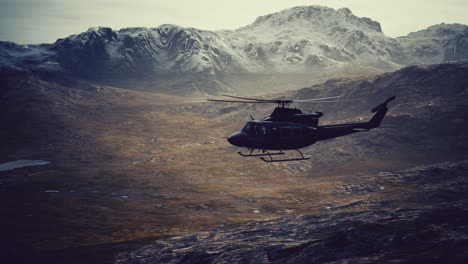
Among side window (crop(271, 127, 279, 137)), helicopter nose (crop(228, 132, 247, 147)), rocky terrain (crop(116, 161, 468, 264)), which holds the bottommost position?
rocky terrain (crop(116, 161, 468, 264))

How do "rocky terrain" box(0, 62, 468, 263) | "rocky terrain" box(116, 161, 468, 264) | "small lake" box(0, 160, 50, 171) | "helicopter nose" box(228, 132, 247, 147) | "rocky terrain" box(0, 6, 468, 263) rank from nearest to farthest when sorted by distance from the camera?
"helicopter nose" box(228, 132, 247, 147), "rocky terrain" box(116, 161, 468, 264), "rocky terrain" box(0, 6, 468, 263), "rocky terrain" box(0, 62, 468, 263), "small lake" box(0, 160, 50, 171)

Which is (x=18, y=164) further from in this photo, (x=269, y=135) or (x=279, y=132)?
(x=279, y=132)

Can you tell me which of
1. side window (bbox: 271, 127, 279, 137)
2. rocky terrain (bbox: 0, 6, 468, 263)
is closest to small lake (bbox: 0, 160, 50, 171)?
rocky terrain (bbox: 0, 6, 468, 263)

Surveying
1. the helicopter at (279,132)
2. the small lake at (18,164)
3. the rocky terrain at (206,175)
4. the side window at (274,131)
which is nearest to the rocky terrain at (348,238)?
the rocky terrain at (206,175)

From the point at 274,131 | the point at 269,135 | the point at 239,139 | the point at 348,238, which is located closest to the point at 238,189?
the point at 348,238

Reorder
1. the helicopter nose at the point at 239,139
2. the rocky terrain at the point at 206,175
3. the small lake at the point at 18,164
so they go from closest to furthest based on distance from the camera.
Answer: the helicopter nose at the point at 239,139 < the rocky terrain at the point at 206,175 < the small lake at the point at 18,164

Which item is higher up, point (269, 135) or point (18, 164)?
point (269, 135)

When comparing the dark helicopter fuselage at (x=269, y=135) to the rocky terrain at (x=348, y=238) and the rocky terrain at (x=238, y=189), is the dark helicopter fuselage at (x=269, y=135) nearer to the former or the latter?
the rocky terrain at (x=348, y=238)

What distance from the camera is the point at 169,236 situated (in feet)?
229

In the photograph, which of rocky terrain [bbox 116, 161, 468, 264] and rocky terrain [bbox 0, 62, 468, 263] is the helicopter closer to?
rocky terrain [bbox 0, 62, 468, 263]

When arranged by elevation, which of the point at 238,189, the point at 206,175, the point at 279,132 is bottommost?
the point at 238,189

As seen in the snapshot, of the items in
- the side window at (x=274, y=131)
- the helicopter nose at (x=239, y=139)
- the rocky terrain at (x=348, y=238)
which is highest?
the side window at (x=274, y=131)

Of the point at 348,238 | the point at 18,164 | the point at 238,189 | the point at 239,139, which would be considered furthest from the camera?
the point at 18,164

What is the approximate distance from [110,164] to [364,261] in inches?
3200
